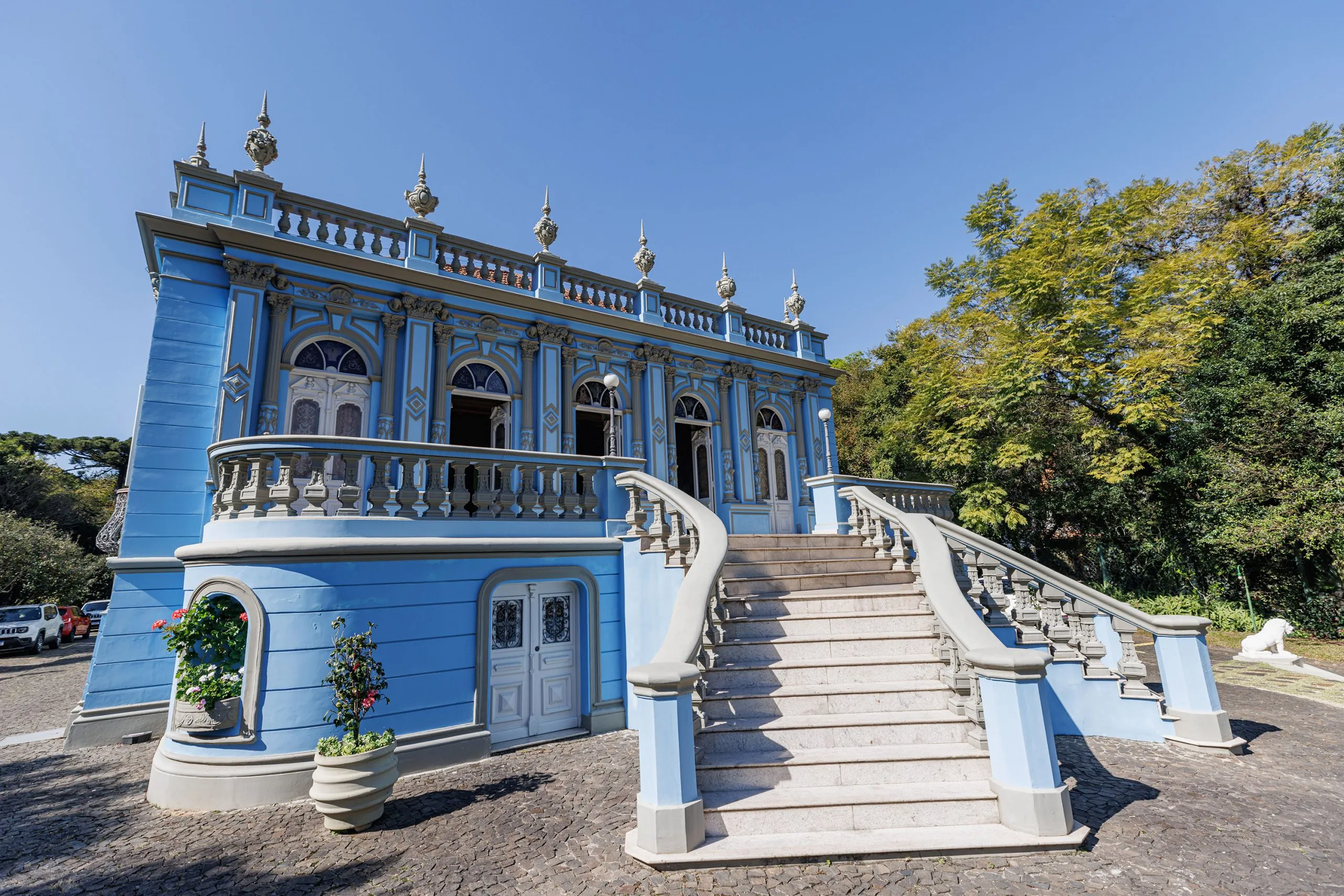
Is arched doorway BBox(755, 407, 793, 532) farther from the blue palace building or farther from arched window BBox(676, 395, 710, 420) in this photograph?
the blue palace building

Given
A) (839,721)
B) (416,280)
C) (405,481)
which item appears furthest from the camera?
(416,280)

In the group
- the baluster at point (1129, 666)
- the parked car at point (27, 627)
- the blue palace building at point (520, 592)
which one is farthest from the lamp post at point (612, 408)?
the parked car at point (27, 627)

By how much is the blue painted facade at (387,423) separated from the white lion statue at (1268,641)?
31.6 feet

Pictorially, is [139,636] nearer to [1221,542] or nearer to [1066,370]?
[1066,370]

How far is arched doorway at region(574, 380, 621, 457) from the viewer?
35.9 ft

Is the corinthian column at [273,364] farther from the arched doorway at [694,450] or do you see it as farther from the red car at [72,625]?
the red car at [72,625]

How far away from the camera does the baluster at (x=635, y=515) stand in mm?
7180

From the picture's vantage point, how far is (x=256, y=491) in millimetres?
5715

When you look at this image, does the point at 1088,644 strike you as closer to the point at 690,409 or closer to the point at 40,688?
the point at 690,409

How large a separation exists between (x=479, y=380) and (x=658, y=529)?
15.8 ft

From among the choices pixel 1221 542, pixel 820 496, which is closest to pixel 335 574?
pixel 820 496

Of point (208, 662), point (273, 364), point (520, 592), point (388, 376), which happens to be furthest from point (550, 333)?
point (208, 662)

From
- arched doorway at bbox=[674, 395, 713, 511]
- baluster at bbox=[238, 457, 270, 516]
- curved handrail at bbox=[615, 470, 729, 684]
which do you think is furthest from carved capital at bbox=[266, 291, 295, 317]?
arched doorway at bbox=[674, 395, 713, 511]

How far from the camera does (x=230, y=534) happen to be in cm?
566
